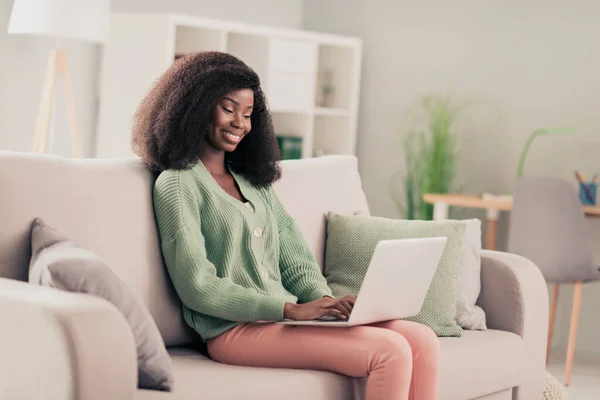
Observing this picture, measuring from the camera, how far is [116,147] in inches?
199

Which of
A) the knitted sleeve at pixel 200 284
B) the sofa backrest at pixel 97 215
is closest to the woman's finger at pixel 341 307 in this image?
the knitted sleeve at pixel 200 284

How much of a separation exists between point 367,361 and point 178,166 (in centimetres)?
66

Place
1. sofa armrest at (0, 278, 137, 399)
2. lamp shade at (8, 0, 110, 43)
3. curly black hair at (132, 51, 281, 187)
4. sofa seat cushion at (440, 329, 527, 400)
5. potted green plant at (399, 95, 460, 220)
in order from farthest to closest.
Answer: potted green plant at (399, 95, 460, 220) → lamp shade at (8, 0, 110, 43) → sofa seat cushion at (440, 329, 527, 400) → curly black hair at (132, 51, 281, 187) → sofa armrest at (0, 278, 137, 399)

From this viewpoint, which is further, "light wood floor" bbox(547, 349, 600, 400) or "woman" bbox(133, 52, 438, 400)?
"light wood floor" bbox(547, 349, 600, 400)

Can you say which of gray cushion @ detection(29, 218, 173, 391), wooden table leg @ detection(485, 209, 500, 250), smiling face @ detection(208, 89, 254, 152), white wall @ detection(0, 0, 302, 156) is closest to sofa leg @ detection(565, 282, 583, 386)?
wooden table leg @ detection(485, 209, 500, 250)

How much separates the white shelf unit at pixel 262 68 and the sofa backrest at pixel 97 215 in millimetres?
2250

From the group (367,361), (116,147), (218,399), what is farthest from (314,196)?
(116,147)

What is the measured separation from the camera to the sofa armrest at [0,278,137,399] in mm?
1833

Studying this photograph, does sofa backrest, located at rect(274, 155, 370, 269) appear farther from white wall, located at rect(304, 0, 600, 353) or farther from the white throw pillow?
white wall, located at rect(304, 0, 600, 353)

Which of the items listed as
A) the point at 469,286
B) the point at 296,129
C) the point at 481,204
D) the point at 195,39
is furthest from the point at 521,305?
the point at 296,129

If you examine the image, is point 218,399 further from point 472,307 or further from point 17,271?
point 472,307

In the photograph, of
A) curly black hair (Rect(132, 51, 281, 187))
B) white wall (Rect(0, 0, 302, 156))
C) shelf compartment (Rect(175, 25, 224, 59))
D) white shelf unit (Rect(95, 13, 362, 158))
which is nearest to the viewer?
curly black hair (Rect(132, 51, 281, 187))

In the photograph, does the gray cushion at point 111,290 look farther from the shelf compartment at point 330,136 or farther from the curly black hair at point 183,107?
the shelf compartment at point 330,136

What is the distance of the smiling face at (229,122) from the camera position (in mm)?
2699
